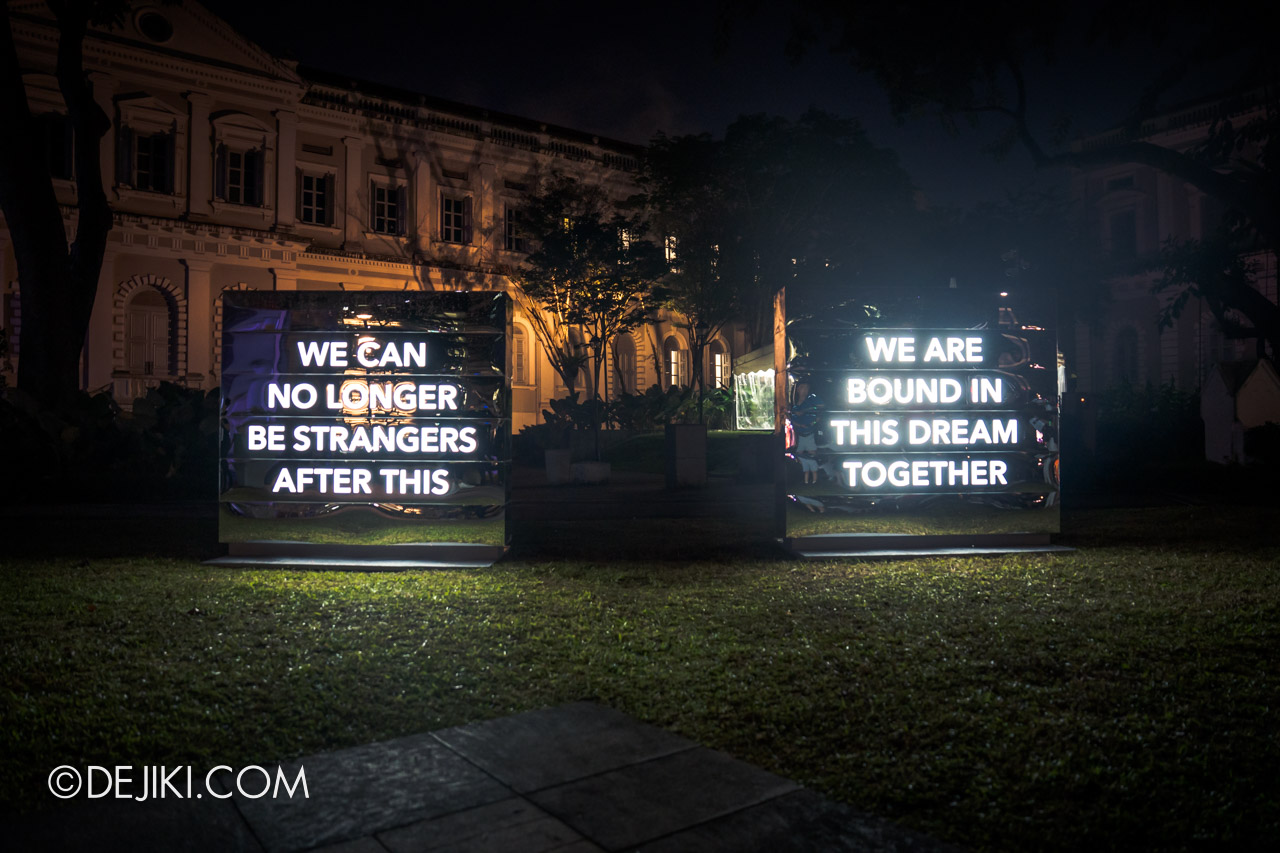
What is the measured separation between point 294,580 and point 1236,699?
563 cm

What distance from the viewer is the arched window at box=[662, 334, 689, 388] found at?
44.9 metres

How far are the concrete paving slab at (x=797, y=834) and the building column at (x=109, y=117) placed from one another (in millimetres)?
34499

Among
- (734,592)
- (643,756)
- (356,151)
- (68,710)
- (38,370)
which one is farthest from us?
(356,151)

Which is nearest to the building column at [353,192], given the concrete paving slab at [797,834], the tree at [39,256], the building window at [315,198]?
the building window at [315,198]

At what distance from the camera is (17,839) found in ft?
8.40

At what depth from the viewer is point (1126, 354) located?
46.3 metres

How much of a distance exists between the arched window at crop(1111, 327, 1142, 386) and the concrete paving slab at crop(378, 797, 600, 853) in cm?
4878

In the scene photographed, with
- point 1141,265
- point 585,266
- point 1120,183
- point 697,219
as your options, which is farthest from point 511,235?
point 1120,183

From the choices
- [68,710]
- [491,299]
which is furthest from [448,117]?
[68,710]

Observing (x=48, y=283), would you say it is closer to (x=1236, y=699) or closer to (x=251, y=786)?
(x=251, y=786)

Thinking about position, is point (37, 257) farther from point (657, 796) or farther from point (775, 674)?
point (657, 796)

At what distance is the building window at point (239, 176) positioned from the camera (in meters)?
33.7

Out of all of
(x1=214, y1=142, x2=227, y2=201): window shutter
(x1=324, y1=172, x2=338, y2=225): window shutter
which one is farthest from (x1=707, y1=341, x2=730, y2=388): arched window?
(x1=214, y1=142, x2=227, y2=201): window shutter

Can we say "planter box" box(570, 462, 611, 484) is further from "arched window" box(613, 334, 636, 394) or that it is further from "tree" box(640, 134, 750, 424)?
"arched window" box(613, 334, 636, 394)
